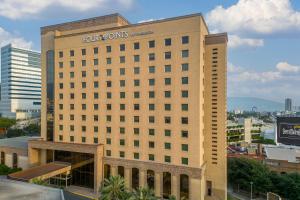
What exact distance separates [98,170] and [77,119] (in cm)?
1244

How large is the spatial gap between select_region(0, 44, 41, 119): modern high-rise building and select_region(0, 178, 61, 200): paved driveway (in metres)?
158

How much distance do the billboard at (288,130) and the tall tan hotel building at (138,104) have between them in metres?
34.4

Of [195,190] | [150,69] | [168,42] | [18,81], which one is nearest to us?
[195,190]

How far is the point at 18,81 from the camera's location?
174 m

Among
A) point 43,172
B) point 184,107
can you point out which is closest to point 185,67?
point 184,107

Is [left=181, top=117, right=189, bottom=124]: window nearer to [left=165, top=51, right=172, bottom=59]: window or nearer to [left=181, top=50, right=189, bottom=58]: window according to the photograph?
[left=181, top=50, right=189, bottom=58]: window

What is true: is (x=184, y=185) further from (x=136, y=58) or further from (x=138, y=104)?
(x=136, y=58)

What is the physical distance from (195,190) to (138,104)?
19.4 m

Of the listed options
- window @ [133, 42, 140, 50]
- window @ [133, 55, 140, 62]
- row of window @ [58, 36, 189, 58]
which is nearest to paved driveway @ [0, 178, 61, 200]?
window @ [133, 55, 140, 62]

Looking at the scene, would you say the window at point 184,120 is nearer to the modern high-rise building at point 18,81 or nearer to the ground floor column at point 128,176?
the ground floor column at point 128,176

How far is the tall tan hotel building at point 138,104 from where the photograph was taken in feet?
141

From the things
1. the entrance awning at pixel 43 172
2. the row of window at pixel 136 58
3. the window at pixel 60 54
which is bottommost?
the entrance awning at pixel 43 172

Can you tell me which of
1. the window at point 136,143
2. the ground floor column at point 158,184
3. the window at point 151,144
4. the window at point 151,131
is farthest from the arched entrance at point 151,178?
the window at point 151,131

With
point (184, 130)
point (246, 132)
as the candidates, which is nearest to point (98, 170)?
point (184, 130)
